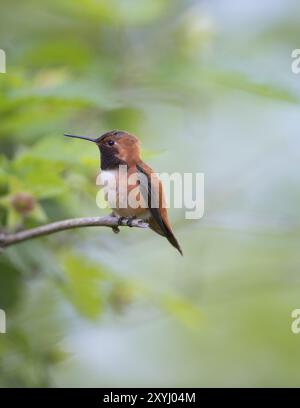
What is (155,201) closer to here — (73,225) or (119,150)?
(119,150)

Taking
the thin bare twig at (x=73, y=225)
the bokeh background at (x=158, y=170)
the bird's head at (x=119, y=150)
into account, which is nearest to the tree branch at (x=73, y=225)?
the thin bare twig at (x=73, y=225)

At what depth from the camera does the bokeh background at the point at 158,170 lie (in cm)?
265

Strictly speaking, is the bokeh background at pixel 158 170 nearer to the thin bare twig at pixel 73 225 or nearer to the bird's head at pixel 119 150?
the bird's head at pixel 119 150

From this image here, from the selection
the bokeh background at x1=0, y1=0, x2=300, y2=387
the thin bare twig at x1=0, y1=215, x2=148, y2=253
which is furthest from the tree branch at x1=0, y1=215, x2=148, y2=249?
the bokeh background at x1=0, y1=0, x2=300, y2=387

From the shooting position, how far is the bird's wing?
2172 mm

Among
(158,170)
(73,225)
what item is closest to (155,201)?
(73,225)

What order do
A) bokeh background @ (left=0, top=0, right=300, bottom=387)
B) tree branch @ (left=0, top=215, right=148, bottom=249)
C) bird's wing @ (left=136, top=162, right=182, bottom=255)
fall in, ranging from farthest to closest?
bokeh background @ (left=0, top=0, right=300, bottom=387) → bird's wing @ (left=136, top=162, right=182, bottom=255) → tree branch @ (left=0, top=215, right=148, bottom=249)

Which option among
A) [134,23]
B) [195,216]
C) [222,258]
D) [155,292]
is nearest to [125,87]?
[134,23]

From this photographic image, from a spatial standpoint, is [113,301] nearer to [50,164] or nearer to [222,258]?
[50,164]

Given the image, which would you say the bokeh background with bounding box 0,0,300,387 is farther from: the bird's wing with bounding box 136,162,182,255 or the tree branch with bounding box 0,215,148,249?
the tree branch with bounding box 0,215,148,249

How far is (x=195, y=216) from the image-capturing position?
122 inches

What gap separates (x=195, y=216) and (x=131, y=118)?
22.6 inches

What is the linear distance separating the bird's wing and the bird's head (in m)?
0.03

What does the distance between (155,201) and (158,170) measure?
64.3 inches
